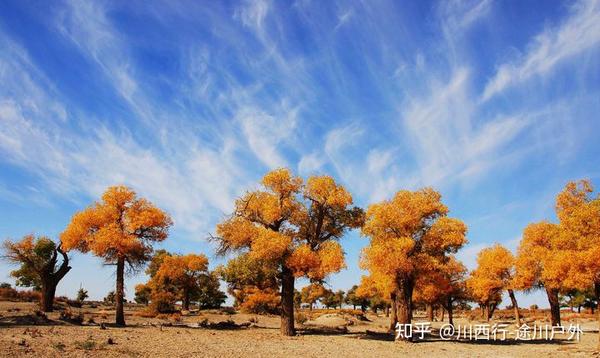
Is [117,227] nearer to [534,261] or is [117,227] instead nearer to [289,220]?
[289,220]

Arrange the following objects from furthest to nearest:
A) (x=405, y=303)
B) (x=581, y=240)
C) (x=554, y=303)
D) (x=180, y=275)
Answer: (x=180, y=275)
(x=554, y=303)
(x=405, y=303)
(x=581, y=240)

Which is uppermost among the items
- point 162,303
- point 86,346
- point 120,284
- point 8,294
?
point 120,284

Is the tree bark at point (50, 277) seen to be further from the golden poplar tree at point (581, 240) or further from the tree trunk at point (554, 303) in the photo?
the tree trunk at point (554, 303)

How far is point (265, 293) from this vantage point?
60.6 meters

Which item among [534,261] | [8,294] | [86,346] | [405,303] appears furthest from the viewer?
[8,294]

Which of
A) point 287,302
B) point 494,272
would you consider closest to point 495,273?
point 494,272

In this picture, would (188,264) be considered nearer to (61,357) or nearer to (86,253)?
(86,253)

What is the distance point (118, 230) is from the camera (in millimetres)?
29703

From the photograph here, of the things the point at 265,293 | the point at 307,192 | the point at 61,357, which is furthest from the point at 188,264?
the point at 61,357

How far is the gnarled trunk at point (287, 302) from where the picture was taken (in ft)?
91.1

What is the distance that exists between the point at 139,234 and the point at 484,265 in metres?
35.5

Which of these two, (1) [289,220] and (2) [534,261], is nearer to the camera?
(1) [289,220]

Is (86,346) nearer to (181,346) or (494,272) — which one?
(181,346)

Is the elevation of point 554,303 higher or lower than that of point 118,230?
lower
